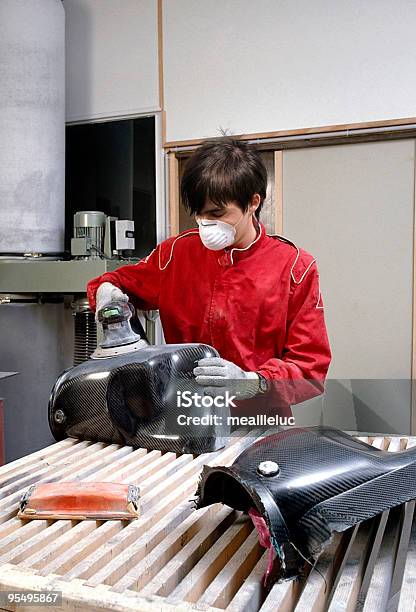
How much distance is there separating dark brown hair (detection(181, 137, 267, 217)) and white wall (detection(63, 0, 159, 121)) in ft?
6.80

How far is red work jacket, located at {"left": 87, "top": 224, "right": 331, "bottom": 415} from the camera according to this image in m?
1.90

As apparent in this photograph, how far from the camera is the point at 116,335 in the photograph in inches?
67.3

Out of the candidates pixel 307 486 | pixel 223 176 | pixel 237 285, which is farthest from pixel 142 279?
pixel 307 486

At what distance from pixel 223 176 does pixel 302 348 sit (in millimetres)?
550

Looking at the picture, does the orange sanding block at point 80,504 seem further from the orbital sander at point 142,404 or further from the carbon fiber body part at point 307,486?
the orbital sander at point 142,404

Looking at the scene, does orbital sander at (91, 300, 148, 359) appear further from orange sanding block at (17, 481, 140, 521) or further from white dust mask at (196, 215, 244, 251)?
orange sanding block at (17, 481, 140, 521)

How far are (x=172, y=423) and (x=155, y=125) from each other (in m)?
2.71

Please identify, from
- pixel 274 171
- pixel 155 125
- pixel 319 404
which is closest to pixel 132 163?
pixel 155 125

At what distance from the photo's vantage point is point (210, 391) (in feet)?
5.03

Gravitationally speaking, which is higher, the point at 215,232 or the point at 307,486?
the point at 215,232

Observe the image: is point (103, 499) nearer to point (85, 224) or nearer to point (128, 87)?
point (85, 224)

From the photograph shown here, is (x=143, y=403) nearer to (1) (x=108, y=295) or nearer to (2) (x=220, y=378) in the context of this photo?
(2) (x=220, y=378)
